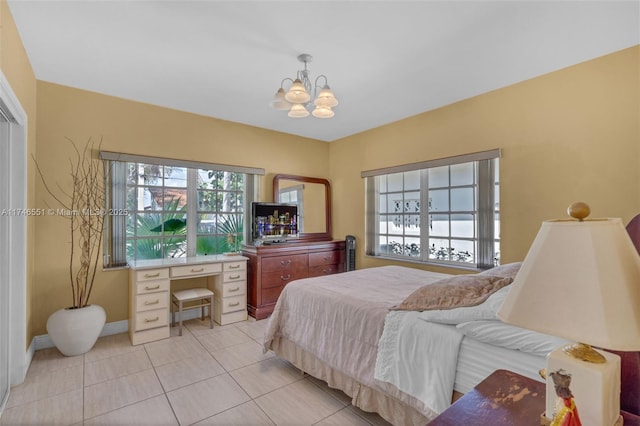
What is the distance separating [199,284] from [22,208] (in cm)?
194

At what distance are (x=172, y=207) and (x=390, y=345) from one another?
3.17m

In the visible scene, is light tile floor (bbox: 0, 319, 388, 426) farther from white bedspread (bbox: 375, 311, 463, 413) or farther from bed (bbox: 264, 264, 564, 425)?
white bedspread (bbox: 375, 311, 463, 413)

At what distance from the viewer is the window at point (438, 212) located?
10.6 ft

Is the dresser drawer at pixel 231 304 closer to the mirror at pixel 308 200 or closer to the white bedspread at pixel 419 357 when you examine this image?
the mirror at pixel 308 200

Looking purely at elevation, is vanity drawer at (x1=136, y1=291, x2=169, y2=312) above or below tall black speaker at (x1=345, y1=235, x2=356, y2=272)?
below

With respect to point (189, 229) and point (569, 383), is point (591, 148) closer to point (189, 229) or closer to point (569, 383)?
point (569, 383)

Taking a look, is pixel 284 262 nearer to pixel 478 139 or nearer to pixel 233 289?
pixel 233 289

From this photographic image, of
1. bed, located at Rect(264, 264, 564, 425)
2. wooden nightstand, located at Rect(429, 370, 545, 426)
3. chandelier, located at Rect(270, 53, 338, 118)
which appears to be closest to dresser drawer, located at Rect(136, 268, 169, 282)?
bed, located at Rect(264, 264, 564, 425)

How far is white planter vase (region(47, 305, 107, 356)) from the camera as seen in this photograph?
268cm

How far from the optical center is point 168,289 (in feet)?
10.6

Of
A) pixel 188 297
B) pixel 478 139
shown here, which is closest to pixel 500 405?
pixel 478 139

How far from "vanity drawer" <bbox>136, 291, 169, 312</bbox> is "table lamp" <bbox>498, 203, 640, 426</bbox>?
3.28 m

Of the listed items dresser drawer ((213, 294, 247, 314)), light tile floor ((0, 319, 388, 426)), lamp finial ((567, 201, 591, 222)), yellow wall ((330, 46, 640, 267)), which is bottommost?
light tile floor ((0, 319, 388, 426))

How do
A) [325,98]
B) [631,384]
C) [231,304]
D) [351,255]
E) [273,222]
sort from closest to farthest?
[631,384]
[325,98]
[231,304]
[273,222]
[351,255]
